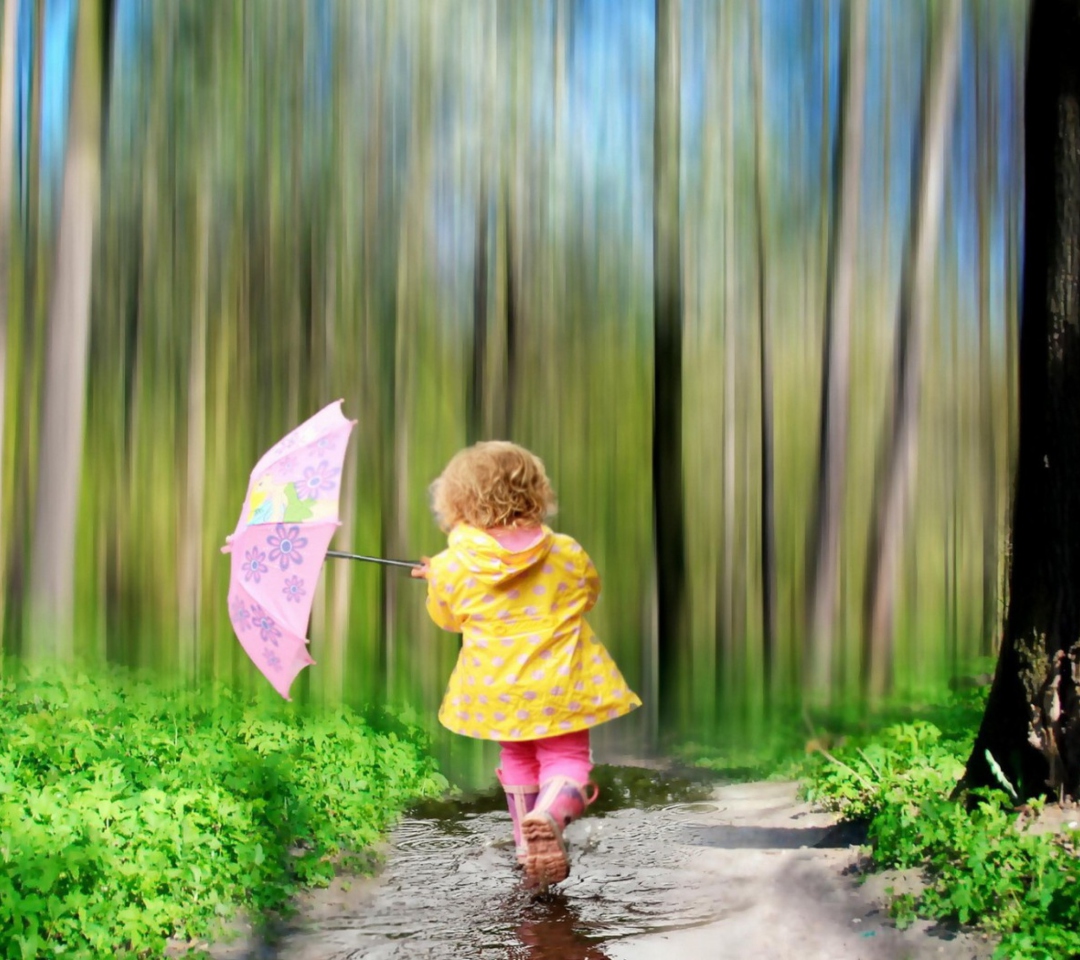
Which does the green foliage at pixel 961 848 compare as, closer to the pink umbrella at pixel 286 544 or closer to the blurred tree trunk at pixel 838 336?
the pink umbrella at pixel 286 544

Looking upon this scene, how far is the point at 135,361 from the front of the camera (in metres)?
12.1

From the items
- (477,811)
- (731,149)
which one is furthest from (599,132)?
(477,811)

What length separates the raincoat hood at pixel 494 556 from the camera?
4.43 m

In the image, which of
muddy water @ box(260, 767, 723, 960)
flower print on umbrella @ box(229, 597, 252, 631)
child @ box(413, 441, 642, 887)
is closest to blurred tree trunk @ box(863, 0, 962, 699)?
muddy water @ box(260, 767, 723, 960)

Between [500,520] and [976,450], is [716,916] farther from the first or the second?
[976,450]

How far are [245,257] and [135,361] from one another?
154 centimetres

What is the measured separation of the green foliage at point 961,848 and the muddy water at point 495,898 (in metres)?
0.81

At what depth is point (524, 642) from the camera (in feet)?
14.6

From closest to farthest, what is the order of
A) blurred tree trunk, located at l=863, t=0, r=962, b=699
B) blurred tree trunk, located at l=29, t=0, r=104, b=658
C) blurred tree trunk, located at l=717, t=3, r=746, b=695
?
blurred tree trunk, located at l=29, t=0, r=104, b=658, blurred tree trunk, located at l=863, t=0, r=962, b=699, blurred tree trunk, located at l=717, t=3, r=746, b=695

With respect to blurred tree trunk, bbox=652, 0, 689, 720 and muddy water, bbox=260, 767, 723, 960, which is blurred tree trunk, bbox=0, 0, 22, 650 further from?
muddy water, bbox=260, 767, 723, 960

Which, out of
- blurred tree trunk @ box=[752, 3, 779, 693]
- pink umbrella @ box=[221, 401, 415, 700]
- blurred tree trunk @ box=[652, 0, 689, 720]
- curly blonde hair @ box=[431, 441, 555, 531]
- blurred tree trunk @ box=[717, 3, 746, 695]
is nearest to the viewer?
pink umbrella @ box=[221, 401, 415, 700]

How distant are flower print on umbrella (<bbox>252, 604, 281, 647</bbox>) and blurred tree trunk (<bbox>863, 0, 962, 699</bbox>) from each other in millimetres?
7255

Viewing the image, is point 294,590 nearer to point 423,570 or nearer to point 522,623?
point 423,570

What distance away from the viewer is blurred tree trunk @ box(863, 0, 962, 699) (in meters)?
10.6
